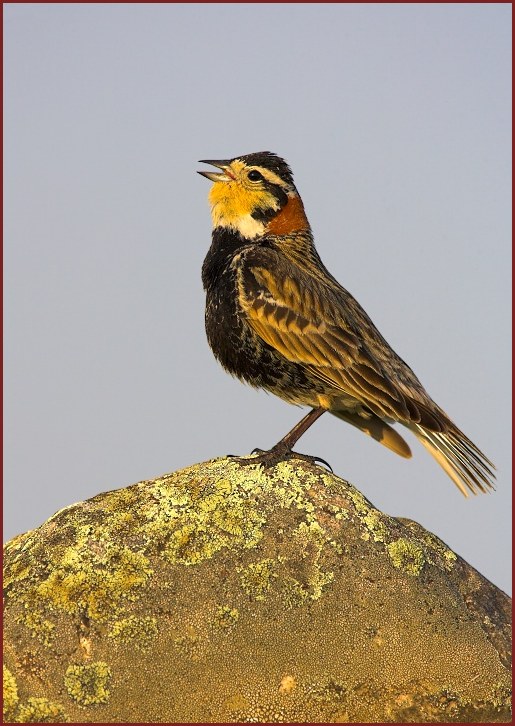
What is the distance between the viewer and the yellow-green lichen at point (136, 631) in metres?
7.60

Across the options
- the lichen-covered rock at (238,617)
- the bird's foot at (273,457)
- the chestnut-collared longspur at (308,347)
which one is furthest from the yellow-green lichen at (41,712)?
the chestnut-collared longspur at (308,347)

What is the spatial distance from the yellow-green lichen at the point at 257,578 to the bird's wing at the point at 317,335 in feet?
8.58

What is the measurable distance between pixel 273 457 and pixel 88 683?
8.73 ft

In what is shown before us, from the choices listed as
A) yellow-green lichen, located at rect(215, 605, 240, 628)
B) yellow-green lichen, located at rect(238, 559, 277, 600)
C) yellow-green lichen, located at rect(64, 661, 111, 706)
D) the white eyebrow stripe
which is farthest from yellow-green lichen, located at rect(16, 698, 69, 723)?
the white eyebrow stripe

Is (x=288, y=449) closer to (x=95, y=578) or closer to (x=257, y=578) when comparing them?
(x=257, y=578)

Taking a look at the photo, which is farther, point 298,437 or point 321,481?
point 298,437

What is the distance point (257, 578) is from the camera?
26.2ft

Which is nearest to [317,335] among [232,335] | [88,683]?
[232,335]

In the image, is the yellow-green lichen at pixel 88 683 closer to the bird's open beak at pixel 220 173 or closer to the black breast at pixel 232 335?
the black breast at pixel 232 335

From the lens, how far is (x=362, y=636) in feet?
25.9

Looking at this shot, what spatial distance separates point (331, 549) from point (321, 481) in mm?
717

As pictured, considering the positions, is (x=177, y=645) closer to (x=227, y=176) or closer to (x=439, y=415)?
(x=439, y=415)

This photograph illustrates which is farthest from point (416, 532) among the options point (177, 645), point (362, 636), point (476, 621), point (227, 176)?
point (227, 176)

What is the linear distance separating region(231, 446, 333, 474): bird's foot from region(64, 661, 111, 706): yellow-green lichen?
2.26 meters
